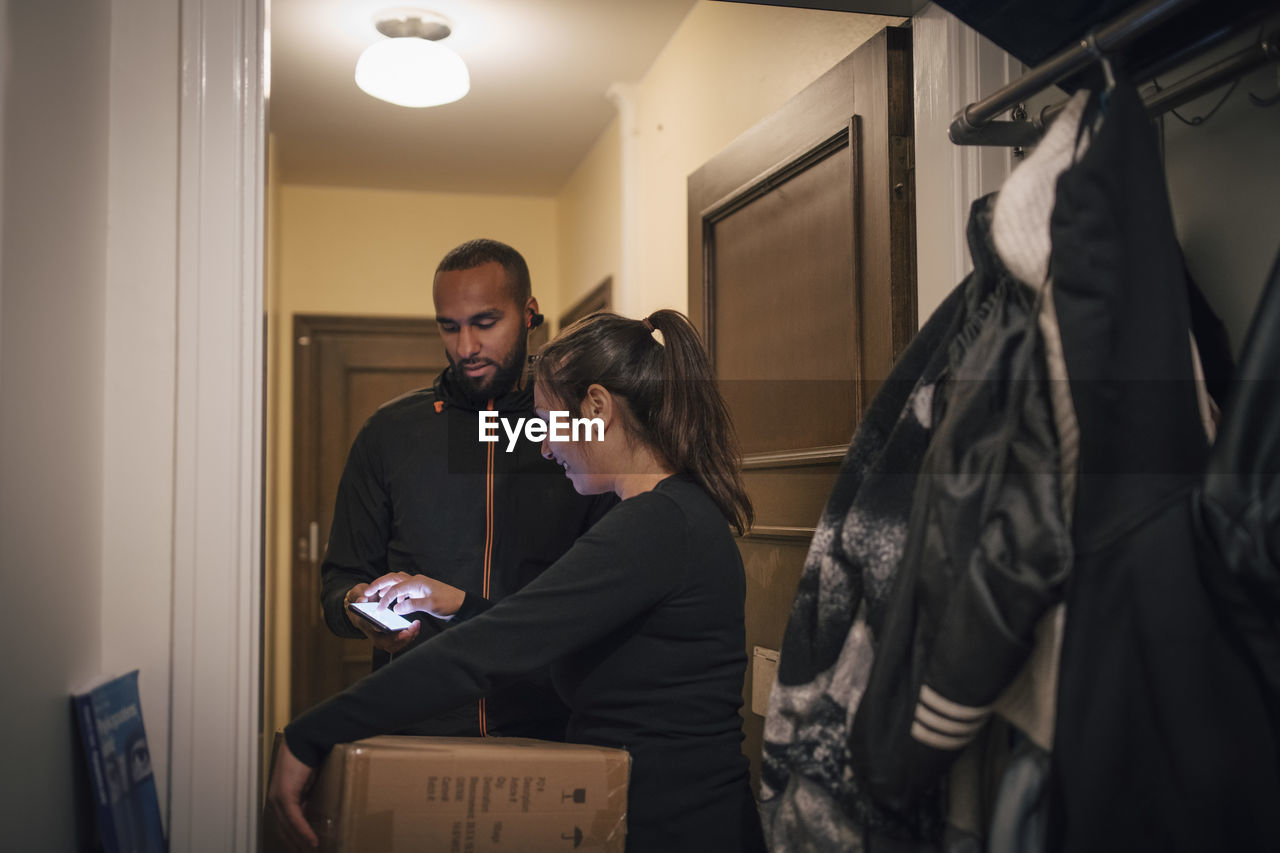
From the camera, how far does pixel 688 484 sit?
1.21 m

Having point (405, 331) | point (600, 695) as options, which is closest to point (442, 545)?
point (600, 695)

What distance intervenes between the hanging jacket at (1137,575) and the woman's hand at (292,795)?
72 centimetres

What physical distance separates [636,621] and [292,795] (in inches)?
16.1

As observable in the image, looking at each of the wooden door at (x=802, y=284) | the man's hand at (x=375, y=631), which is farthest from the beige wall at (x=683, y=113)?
the man's hand at (x=375, y=631)

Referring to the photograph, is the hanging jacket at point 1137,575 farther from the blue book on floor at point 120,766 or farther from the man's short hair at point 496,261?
the man's short hair at point 496,261

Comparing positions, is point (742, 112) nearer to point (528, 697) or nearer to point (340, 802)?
point (528, 697)

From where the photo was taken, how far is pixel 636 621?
115cm

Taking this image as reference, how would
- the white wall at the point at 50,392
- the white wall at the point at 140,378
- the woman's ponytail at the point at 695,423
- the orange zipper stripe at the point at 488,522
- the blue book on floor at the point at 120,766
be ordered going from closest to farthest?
the white wall at the point at 50,392, the blue book on floor at the point at 120,766, the white wall at the point at 140,378, the woman's ponytail at the point at 695,423, the orange zipper stripe at the point at 488,522

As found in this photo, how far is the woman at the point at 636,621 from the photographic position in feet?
3.33

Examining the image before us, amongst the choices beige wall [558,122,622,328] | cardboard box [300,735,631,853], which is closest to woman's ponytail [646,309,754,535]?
cardboard box [300,735,631,853]

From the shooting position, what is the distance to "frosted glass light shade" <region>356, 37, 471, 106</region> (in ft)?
7.49

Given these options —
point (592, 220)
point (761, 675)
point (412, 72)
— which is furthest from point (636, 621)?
point (592, 220)

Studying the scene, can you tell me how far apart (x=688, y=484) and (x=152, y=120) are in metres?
0.73

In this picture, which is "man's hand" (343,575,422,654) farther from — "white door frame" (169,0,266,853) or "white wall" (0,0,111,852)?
"white wall" (0,0,111,852)
